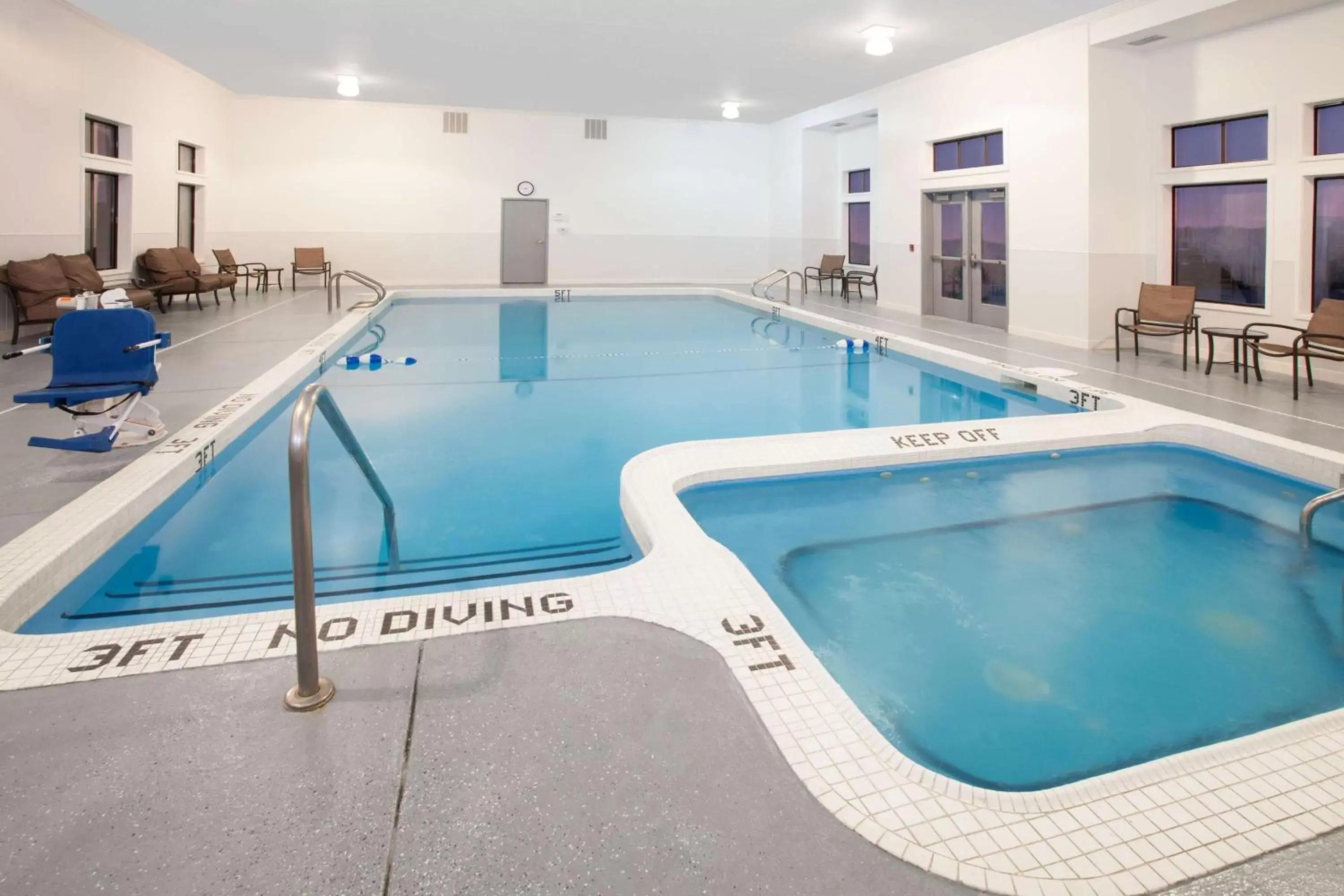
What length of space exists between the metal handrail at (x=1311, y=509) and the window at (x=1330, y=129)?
4110mm

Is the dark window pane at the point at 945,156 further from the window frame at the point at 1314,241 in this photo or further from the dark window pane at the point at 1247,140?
the window frame at the point at 1314,241

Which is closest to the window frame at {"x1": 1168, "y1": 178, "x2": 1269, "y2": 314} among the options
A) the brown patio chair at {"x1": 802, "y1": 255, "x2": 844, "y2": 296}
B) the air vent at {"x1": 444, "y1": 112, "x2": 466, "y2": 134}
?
the brown patio chair at {"x1": 802, "y1": 255, "x2": 844, "y2": 296}

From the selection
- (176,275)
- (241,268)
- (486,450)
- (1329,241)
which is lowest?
(486,450)

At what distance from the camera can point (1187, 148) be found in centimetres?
754

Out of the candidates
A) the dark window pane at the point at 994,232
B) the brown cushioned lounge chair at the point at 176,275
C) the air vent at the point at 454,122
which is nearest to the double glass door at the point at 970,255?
the dark window pane at the point at 994,232

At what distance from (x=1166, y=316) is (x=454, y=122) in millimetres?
11595

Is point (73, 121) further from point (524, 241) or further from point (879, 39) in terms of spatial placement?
point (879, 39)

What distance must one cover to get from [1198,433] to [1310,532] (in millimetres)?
1425

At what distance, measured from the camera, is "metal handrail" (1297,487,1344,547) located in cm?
287

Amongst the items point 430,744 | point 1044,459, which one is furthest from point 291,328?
point 430,744

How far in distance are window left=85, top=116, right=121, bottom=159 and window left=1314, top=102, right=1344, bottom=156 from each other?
1138cm

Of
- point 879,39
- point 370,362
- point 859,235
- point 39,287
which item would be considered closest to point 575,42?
point 879,39

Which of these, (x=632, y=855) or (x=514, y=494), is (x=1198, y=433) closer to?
(x=514, y=494)

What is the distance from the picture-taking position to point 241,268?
44.8 ft
